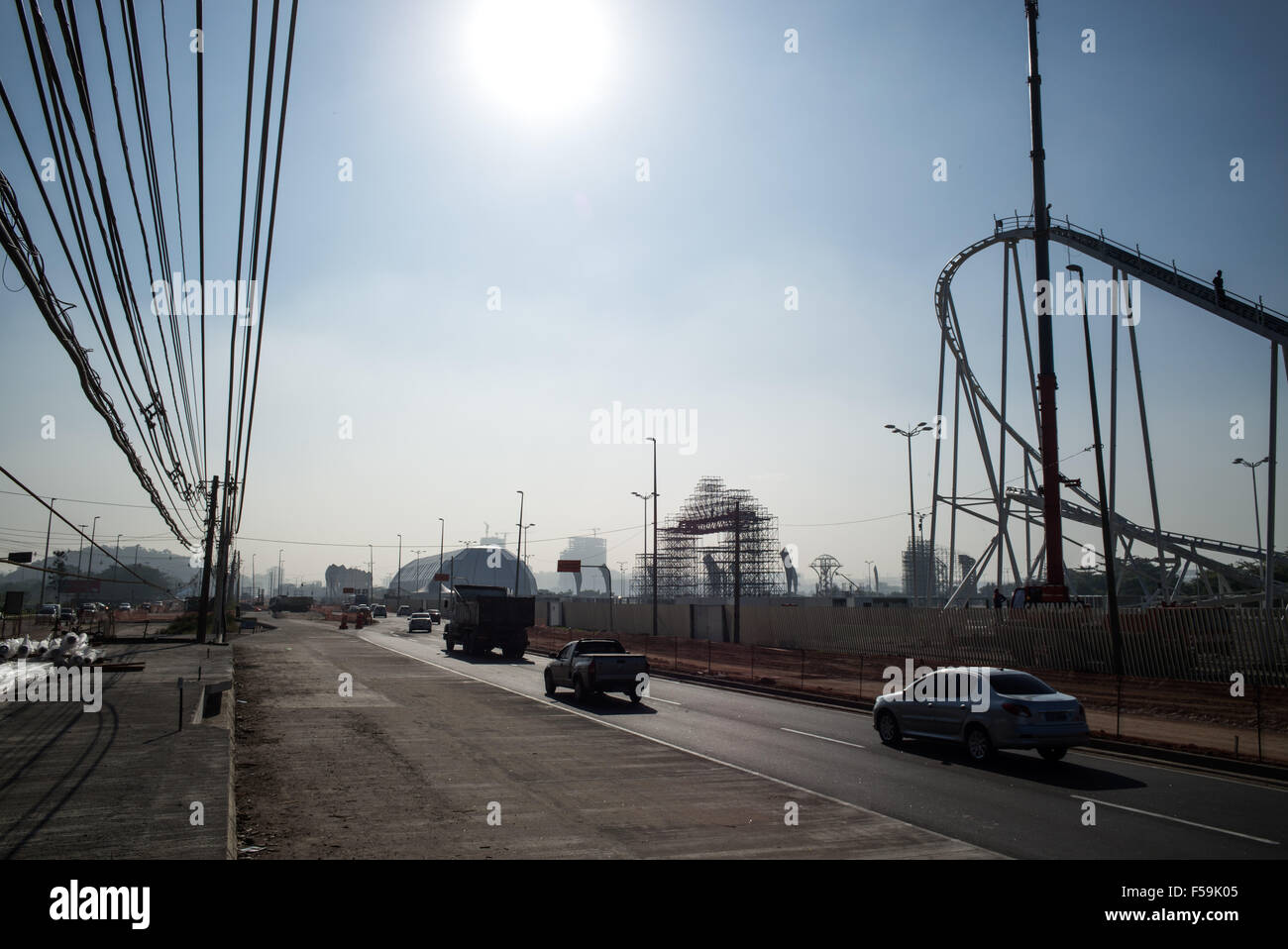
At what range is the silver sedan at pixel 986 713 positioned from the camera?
14305 millimetres

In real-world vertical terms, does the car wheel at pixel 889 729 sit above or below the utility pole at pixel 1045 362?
below

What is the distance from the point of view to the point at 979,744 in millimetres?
14922

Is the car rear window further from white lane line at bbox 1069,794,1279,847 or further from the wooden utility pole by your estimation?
the wooden utility pole

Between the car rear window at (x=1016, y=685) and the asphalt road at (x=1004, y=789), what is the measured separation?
1.18 meters

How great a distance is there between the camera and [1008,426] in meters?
46.6

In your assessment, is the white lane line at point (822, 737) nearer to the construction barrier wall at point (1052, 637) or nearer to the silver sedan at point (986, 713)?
the silver sedan at point (986, 713)

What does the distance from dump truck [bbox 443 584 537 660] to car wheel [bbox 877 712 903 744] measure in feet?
87.9

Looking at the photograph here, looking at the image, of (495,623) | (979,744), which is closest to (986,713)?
(979,744)

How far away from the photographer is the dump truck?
42.4m

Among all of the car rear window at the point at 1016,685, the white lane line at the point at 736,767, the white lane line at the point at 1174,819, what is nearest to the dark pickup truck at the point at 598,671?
the white lane line at the point at 736,767

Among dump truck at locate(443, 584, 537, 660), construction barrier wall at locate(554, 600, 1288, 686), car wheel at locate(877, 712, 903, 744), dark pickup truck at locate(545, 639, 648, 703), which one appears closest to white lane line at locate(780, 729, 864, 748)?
car wheel at locate(877, 712, 903, 744)

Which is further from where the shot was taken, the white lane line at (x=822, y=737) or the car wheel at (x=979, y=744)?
the white lane line at (x=822, y=737)

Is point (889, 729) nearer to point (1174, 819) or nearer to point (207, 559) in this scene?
point (1174, 819)
